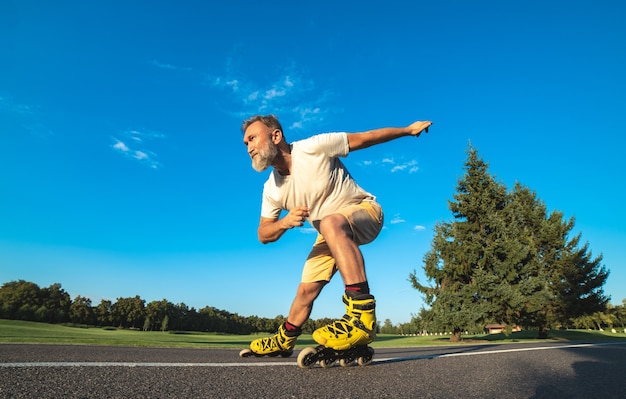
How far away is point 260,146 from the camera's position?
8.81 feet

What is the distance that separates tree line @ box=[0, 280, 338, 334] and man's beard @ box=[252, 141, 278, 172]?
167 ft

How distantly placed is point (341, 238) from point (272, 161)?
871 millimetres

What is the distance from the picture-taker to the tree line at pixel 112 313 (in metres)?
42.7

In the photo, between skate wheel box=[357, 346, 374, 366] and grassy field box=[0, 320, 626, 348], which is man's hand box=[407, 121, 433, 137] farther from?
grassy field box=[0, 320, 626, 348]

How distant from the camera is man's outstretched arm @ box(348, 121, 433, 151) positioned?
266 centimetres

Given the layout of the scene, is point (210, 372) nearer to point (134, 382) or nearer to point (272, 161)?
point (134, 382)

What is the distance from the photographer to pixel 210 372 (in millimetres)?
1646

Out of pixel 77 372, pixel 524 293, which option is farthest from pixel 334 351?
pixel 524 293

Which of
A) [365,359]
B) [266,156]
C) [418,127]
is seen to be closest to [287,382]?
[365,359]

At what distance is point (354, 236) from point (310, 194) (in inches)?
18.5

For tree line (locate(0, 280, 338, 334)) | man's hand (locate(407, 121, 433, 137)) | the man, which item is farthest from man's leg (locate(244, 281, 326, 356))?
tree line (locate(0, 280, 338, 334))

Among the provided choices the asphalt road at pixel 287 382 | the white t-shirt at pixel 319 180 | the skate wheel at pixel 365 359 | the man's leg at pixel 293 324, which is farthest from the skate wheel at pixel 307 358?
the white t-shirt at pixel 319 180

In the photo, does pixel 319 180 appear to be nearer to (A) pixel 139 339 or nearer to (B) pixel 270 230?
(B) pixel 270 230

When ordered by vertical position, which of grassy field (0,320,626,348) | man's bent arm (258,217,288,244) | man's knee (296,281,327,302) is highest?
man's bent arm (258,217,288,244)
